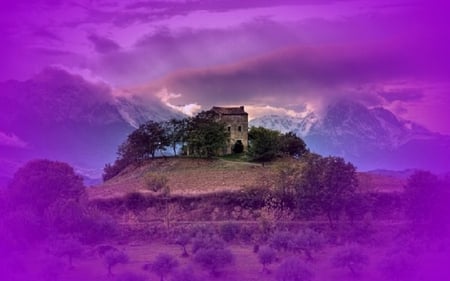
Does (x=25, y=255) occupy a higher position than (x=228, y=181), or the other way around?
(x=228, y=181)

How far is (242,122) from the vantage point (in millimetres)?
87812

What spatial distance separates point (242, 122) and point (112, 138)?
1966 cm

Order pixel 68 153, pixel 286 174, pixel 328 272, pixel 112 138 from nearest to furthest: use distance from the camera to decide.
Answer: pixel 328 272, pixel 286 174, pixel 68 153, pixel 112 138

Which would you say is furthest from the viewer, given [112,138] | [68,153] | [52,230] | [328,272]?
[112,138]

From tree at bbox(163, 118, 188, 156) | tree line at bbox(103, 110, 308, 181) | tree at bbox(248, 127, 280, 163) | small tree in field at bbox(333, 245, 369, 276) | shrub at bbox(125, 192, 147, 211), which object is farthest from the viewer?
tree at bbox(163, 118, 188, 156)

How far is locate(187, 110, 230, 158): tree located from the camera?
78.4m

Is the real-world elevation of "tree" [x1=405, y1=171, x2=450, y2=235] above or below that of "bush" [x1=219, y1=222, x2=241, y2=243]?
above

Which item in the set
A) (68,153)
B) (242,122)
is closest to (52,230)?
(68,153)

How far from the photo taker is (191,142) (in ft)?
260

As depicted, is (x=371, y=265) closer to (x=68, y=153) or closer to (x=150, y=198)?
(x=150, y=198)

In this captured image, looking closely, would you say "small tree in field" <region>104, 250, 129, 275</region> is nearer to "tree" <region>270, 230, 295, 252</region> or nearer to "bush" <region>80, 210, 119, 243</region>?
"bush" <region>80, 210, 119, 243</region>

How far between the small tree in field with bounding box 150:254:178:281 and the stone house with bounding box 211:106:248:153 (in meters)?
43.9

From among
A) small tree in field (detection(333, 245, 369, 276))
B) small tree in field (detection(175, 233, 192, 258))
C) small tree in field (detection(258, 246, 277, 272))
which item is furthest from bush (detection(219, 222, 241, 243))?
Result: small tree in field (detection(333, 245, 369, 276))

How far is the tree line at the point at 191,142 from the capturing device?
259 ft
